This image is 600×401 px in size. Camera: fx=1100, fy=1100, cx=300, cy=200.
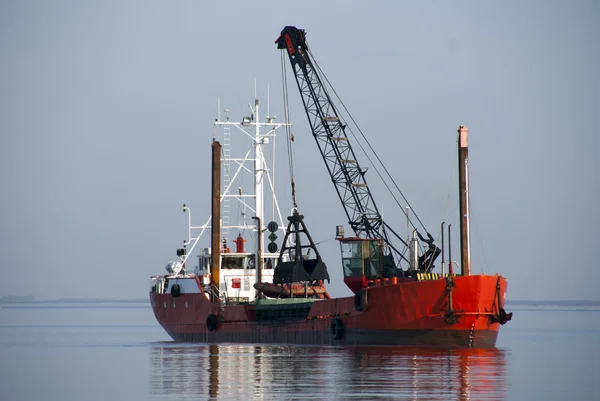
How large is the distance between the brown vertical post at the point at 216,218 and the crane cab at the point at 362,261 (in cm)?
838

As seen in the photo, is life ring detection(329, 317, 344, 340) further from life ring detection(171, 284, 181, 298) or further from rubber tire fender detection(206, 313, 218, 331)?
life ring detection(171, 284, 181, 298)

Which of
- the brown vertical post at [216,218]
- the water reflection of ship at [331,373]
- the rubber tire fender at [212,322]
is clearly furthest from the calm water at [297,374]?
the brown vertical post at [216,218]

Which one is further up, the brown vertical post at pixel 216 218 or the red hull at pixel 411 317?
the brown vertical post at pixel 216 218

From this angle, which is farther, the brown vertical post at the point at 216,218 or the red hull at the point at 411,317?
the brown vertical post at the point at 216,218

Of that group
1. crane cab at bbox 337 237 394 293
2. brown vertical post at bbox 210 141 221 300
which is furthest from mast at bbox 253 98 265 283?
crane cab at bbox 337 237 394 293

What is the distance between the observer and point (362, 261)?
50250 millimetres

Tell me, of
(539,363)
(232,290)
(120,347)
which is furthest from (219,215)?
(539,363)

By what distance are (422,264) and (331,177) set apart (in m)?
18.3

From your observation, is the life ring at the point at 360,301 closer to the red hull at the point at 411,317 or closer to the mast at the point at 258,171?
the red hull at the point at 411,317

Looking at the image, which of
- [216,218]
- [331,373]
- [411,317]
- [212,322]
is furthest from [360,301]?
[216,218]

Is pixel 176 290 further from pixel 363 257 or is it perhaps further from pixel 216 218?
pixel 363 257

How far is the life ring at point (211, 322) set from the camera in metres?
56.0

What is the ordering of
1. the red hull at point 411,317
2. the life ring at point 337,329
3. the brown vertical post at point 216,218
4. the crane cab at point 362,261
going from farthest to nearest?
1. the brown vertical post at point 216,218
2. the crane cab at point 362,261
3. the life ring at point 337,329
4. the red hull at point 411,317

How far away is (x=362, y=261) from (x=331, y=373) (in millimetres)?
16468
